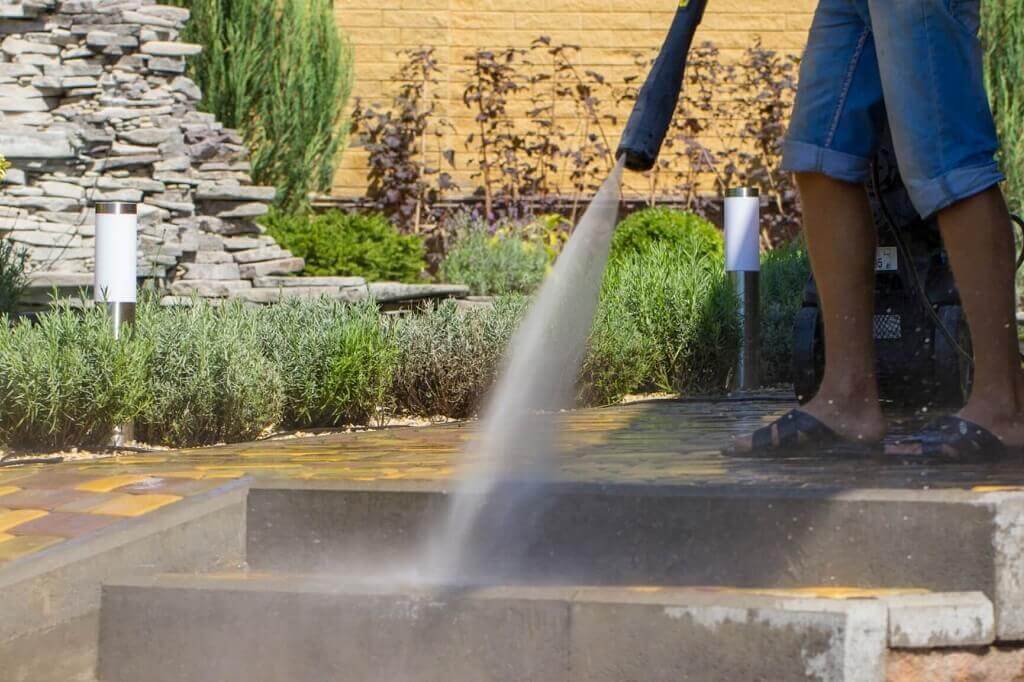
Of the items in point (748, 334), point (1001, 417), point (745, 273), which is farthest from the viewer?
point (745, 273)

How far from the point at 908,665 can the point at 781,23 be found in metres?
10.8

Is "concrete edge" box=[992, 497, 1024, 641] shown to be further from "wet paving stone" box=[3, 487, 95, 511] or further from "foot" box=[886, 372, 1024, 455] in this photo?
"wet paving stone" box=[3, 487, 95, 511]

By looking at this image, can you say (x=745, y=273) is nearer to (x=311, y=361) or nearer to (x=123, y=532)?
(x=311, y=361)

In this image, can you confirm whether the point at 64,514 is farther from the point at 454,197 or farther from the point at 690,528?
the point at 454,197

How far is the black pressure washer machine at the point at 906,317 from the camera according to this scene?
169 inches

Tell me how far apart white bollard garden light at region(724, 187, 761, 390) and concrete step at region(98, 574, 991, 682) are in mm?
3838

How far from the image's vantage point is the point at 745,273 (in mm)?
6551

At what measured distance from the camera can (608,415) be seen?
5.20m

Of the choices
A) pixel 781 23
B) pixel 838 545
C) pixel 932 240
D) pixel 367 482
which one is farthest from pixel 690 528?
pixel 781 23

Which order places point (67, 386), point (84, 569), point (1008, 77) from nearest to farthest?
point (84, 569) → point (67, 386) → point (1008, 77)

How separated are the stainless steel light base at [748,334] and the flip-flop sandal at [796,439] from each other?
2909mm

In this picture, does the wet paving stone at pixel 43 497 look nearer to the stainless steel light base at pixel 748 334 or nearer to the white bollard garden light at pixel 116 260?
the white bollard garden light at pixel 116 260

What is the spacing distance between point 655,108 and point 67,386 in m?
2.27

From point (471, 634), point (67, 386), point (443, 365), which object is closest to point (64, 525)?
point (471, 634)
